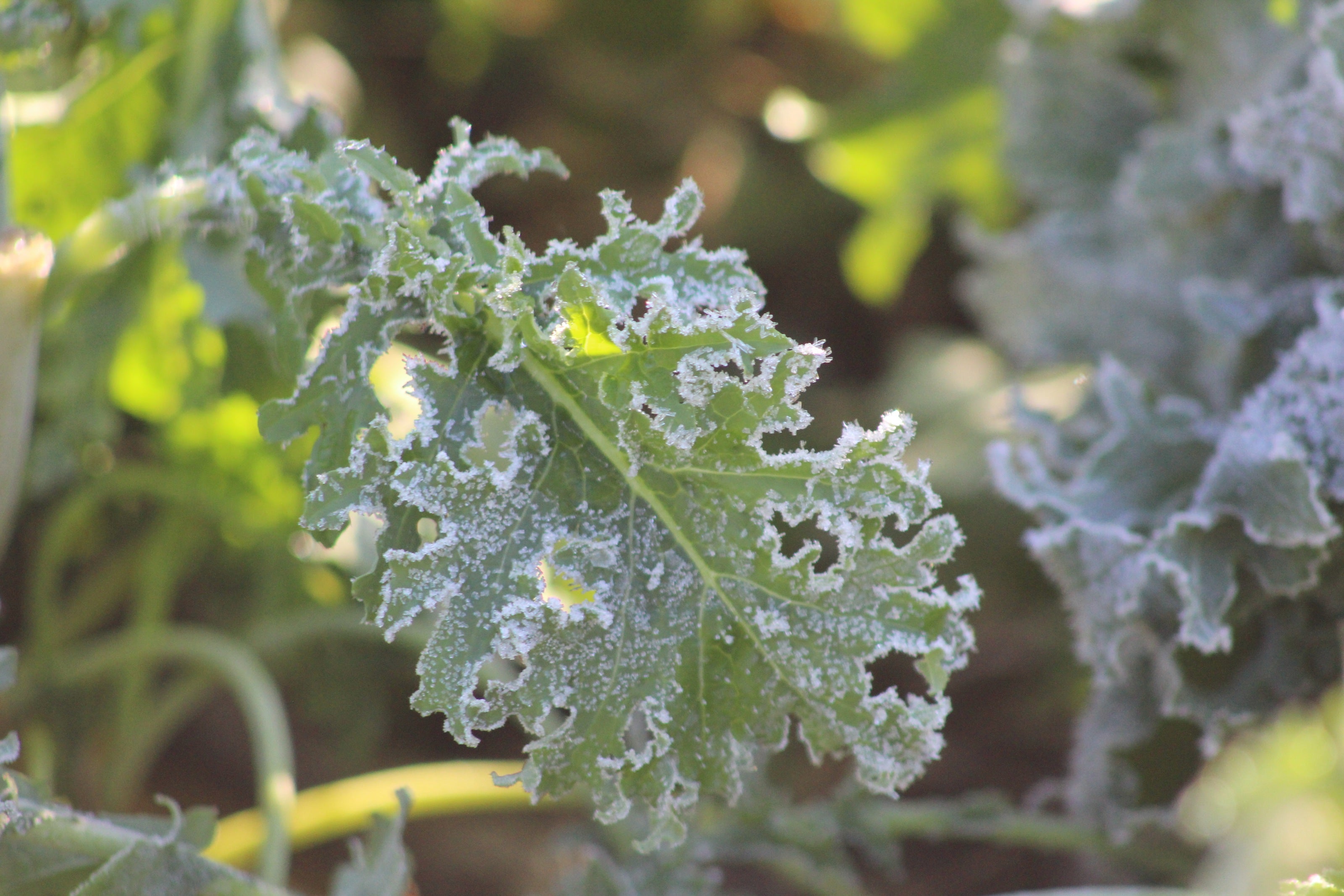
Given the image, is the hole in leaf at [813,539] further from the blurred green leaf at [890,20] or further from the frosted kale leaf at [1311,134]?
the blurred green leaf at [890,20]

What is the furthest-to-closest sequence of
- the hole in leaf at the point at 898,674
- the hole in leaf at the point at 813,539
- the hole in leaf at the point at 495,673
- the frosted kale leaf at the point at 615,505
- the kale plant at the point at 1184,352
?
the hole in leaf at the point at 898,674 < the hole in leaf at the point at 813,539 < the hole in leaf at the point at 495,673 < the kale plant at the point at 1184,352 < the frosted kale leaf at the point at 615,505

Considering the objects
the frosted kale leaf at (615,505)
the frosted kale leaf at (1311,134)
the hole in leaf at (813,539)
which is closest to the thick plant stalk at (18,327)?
the frosted kale leaf at (615,505)

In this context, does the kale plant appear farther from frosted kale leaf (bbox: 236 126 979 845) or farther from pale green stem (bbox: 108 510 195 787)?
pale green stem (bbox: 108 510 195 787)

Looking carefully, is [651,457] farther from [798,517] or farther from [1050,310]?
[1050,310]

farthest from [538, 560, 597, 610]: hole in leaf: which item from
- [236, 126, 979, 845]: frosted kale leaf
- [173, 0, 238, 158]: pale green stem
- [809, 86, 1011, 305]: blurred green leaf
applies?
[809, 86, 1011, 305]: blurred green leaf

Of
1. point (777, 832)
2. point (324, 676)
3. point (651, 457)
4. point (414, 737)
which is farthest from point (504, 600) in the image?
point (414, 737)

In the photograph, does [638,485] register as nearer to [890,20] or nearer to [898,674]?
[898,674]

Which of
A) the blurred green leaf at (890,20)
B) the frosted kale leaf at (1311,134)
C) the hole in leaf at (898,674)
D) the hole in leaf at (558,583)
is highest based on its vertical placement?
the blurred green leaf at (890,20)

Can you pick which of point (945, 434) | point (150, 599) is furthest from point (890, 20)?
point (150, 599)
